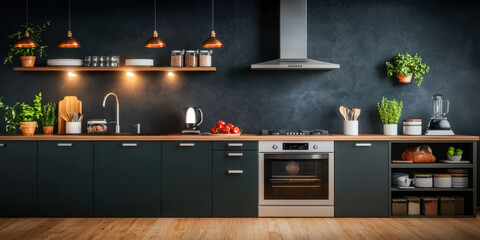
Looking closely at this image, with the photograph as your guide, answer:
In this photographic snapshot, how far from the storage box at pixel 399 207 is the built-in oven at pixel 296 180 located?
0.66m

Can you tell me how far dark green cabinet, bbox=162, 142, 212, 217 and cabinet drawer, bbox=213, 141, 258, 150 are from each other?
83 mm

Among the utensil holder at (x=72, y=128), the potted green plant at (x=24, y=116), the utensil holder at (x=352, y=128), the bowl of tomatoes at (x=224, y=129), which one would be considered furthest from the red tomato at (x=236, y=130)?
the potted green plant at (x=24, y=116)

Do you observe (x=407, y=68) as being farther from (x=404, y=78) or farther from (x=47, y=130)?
(x=47, y=130)

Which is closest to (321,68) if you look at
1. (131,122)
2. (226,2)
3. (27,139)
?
(226,2)

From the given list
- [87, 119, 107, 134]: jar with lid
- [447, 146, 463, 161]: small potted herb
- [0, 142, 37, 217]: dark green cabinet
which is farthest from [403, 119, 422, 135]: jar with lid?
[0, 142, 37, 217]: dark green cabinet

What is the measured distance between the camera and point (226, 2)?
15.9ft

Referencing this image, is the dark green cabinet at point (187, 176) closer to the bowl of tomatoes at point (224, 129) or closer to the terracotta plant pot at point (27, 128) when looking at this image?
the bowl of tomatoes at point (224, 129)

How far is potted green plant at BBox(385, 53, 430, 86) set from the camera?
465 cm

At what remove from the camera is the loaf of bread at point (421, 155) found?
4.38m

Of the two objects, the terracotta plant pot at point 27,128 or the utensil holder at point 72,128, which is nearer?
the terracotta plant pot at point 27,128

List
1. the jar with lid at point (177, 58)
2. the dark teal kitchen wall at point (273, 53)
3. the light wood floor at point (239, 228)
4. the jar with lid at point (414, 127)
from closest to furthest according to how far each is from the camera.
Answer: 1. the light wood floor at point (239, 228)
2. the jar with lid at point (414, 127)
3. the jar with lid at point (177, 58)
4. the dark teal kitchen wall at point (273, 53)

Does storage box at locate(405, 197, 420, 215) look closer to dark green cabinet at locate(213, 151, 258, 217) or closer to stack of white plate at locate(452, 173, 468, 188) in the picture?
stack of white plate at locate(452, 173, 468, 188)

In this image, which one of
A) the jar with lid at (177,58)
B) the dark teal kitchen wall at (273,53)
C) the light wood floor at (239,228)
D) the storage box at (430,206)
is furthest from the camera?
the dark teal kitchen wall at (273,53)

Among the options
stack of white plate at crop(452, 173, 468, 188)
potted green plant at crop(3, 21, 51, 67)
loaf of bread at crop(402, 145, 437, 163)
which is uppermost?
potted green plant at crop(3, 21, 51, 67)
